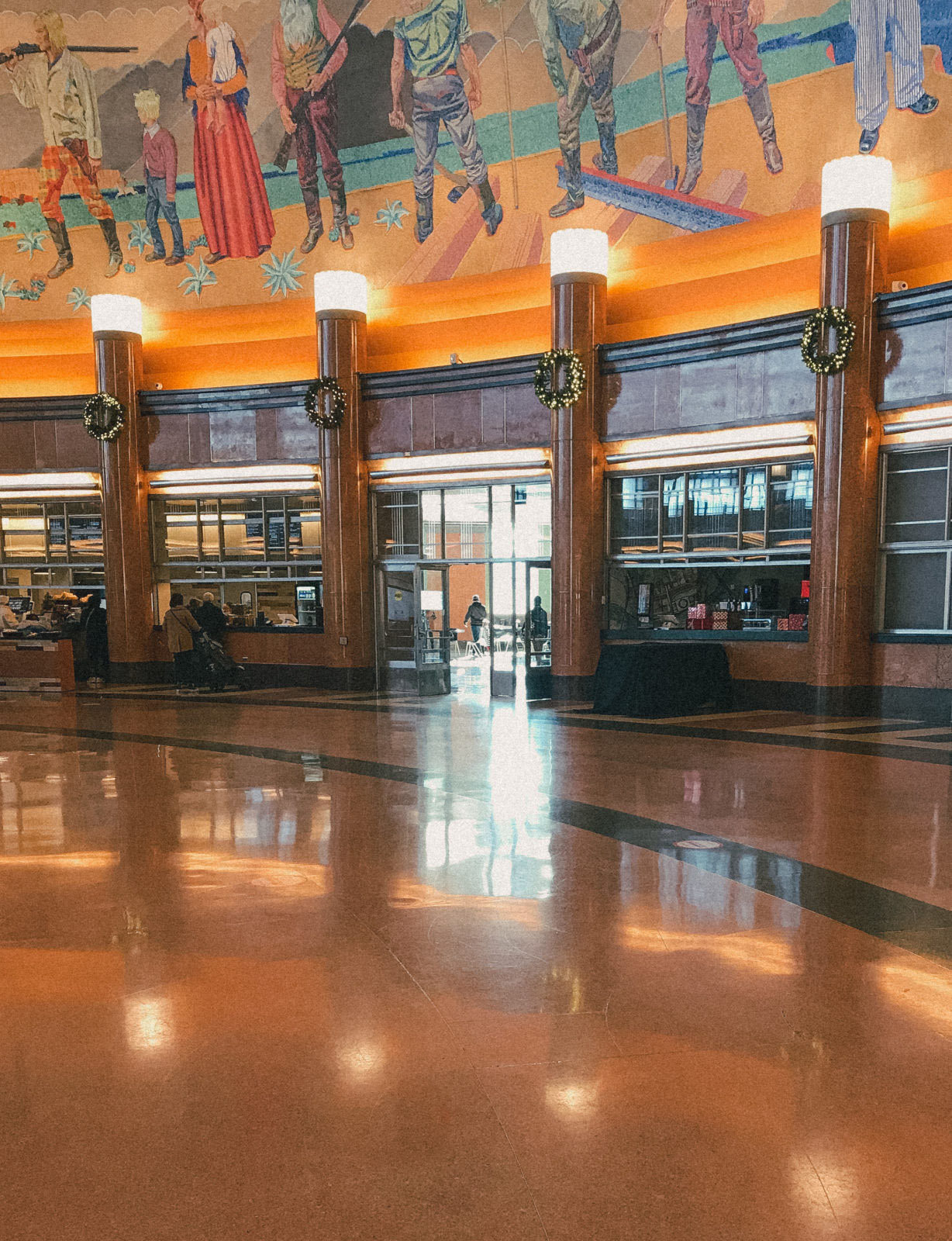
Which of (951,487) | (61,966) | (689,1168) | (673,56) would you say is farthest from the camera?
(673,56)

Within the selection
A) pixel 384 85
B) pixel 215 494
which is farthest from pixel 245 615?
pixel 384 85

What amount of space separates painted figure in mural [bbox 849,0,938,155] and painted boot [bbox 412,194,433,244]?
5.89m

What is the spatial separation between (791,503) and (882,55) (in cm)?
496

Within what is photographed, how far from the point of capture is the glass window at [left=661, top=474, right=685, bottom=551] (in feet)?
39.7

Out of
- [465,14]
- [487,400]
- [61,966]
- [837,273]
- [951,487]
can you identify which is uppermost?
[465,14]

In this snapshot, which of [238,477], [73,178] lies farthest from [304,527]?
[73,178]

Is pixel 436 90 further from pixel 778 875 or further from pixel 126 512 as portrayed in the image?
pixel 778 875

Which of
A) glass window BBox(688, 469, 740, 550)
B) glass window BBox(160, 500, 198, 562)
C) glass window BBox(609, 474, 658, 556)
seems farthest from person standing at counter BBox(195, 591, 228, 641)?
glass window BBox(688, 469, 740, 550)

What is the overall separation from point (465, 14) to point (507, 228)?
300 centimetres

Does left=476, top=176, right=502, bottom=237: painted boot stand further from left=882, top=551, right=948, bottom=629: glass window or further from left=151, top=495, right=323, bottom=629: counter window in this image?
left=882, top=551, right=948, bottom=629: glass window

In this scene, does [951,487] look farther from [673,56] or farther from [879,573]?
[673,56]

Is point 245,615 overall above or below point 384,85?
below

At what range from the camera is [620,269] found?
500 inches

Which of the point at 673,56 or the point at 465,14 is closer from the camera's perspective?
the point at 673,56
